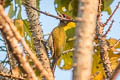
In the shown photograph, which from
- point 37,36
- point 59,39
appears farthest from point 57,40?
point 37,36

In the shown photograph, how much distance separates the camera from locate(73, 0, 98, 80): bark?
92cm

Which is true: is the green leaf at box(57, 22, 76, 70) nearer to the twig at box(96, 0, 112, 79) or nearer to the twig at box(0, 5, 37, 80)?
the twig at box(96, 0, 112, 79)

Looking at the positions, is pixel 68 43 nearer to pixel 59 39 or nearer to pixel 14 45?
pixel 59 39

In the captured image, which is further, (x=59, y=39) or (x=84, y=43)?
(x=59, y=39)

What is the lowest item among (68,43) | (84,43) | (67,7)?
(84,43)

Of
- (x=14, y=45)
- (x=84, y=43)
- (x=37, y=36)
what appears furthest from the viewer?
(x=37, y=36)

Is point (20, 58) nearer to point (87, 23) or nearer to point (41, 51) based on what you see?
point (87, 23)

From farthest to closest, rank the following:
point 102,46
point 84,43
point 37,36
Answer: point 37,36 → point 102,46 → point 84,43

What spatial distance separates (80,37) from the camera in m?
0.93

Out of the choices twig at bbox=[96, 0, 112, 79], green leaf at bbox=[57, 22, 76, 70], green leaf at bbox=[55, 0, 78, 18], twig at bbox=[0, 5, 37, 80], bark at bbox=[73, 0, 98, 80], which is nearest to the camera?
bark at bbox=[73, 0, 98, 80]

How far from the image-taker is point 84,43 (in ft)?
3.07

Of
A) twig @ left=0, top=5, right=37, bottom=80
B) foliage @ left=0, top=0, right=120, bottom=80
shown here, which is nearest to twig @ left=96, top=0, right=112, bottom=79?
foliage @ left=0, top=0, right=120, bottom=80

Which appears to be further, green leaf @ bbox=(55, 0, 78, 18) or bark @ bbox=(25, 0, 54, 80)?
bark @ bbox=(25, 0, 54, 80)

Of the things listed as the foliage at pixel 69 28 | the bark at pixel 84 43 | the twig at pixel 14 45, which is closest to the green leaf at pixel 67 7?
the foliage at pixel 69 28
